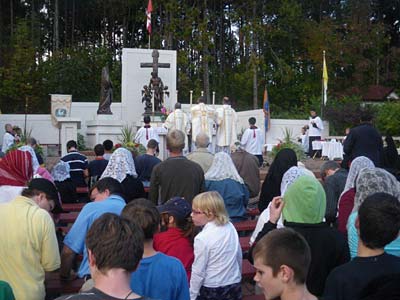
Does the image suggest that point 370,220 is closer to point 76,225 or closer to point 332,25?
point 76,225

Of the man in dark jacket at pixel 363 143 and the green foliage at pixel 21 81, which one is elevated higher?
the green foliage at pixel 21 81

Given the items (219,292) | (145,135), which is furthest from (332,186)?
(145,135)

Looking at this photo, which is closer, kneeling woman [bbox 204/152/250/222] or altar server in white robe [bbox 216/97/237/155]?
kneeling woman [bbox 204/152/250/222]

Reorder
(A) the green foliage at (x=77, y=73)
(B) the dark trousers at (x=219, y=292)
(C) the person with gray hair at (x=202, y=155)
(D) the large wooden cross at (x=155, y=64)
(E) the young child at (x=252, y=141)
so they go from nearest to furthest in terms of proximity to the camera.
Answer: (B) the dark trousers at (x=219, y=292), (C) the person with gray hair at (x=202, y=155), (E) the young child at (x=252, y=141), (D) the large wooden cross at (x=155, y=64), (A) the green foliage at (x=77, y=73)

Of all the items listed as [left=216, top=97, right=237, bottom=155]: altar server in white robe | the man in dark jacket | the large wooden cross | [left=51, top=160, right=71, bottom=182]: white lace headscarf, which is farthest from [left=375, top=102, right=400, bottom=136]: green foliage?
[left=51, top=160, right=71, bottom=182]: white lace headscarf

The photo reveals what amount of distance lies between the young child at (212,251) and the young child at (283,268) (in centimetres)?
153

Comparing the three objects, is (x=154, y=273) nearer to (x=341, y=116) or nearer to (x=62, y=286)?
(x=62, y=286)

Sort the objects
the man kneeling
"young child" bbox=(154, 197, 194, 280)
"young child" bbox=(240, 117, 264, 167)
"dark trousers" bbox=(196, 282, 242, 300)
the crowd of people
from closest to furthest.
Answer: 1. the man kneeling
2. the crowd of people
3. "young child" bbox=(154, 197, 194, 280)
4. "dark trousers" bbox=(196, 282, 242, 300)
5. "young child" bbox=(240, 117, 264, 167)

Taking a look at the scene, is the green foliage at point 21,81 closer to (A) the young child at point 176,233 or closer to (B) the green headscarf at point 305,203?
(A) the young child at point 176,233

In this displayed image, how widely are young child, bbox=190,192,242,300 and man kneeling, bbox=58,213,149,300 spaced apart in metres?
1.68

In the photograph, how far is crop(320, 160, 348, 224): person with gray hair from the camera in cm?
628

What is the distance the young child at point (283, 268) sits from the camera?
98.0 inches

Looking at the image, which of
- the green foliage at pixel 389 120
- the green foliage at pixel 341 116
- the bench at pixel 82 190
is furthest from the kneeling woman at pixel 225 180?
the green foliage at pixel 389 120

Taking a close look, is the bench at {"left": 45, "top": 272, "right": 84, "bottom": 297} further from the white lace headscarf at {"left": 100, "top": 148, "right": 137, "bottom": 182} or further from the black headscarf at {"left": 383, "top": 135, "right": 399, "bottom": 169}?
the black headscarf at {"left": 383, "top": 135, "right": 399, "bottom": 169}
